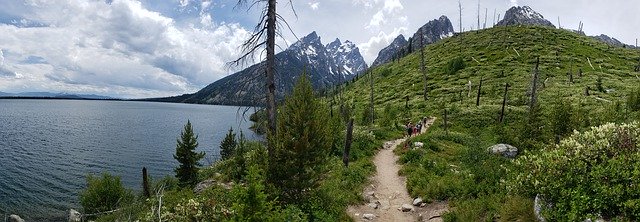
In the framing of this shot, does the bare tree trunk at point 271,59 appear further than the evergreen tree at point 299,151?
Yes

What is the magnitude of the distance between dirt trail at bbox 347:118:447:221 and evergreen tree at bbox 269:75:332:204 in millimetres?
3459

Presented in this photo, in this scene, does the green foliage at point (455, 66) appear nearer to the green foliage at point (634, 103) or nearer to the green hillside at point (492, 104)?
the green hillside at point (492, 104)

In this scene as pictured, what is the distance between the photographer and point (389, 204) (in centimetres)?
1877

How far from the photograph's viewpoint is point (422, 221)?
1602 cm

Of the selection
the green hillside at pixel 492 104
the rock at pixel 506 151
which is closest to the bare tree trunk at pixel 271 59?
the green hillside at pixel 492 104

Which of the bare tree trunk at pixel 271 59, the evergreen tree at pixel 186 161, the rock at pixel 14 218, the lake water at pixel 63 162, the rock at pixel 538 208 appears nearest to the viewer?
the rock at pixel 538 208

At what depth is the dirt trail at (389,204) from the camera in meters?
16.7

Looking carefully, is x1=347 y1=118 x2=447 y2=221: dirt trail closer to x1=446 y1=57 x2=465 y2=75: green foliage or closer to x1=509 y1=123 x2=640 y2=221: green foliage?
x1=509 y1=123 x2=640 y2=221: green foliage

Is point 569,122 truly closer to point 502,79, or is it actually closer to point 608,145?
point 608,145

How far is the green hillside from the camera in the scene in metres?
17.1

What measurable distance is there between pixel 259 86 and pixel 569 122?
21744 millimetres

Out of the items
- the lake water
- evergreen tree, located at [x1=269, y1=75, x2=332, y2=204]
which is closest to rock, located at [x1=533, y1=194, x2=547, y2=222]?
evergreen tree, located at [x1=269, y1=75, x2=332, y2=204]

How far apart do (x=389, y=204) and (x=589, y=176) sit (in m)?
9.40

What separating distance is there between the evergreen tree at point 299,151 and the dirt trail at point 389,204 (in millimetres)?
3459
